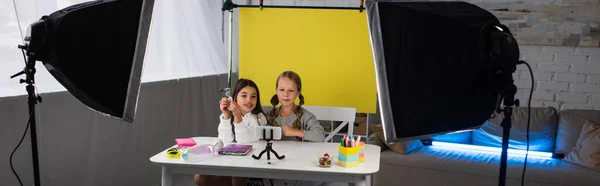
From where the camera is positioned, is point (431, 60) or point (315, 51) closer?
point (431, 60)

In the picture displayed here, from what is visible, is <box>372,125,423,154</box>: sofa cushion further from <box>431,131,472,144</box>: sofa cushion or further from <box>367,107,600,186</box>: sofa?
<box>431,131,472,144</box>: sofa cushion

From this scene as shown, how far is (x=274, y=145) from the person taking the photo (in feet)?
7.50

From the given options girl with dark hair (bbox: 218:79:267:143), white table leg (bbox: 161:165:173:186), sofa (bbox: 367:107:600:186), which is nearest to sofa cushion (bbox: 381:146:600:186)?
sofa (bbox: 367:107:600:186)

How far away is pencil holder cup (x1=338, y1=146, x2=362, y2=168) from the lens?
1886 mm

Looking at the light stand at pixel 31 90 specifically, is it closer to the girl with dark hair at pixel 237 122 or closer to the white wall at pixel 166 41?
the white wall at pixel 166 41

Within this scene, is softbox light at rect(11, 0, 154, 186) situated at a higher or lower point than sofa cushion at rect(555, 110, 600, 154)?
higher

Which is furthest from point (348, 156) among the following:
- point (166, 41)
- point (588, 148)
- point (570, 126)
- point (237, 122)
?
point (570, 126)

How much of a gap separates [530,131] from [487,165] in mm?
502

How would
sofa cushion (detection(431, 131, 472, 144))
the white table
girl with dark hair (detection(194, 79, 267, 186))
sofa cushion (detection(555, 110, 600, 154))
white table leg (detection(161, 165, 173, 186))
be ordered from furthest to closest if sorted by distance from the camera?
sofa cushion (detection(431, 131, 472, 144))
sofa cushion (detection(555, 110, 600, 154))
girl with dark hair (detection(194, 79, 267, 186))
white table leg (detection(161, 165, 173, 186))
the white table

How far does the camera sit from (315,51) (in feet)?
10.7

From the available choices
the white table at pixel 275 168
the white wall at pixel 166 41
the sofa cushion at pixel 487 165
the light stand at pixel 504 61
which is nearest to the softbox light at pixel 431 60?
the light stand at pixel 504 61

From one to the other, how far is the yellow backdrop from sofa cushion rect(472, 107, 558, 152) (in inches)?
34.6

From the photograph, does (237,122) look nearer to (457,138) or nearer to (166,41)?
(166,41)

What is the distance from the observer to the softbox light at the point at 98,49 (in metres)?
1.30
